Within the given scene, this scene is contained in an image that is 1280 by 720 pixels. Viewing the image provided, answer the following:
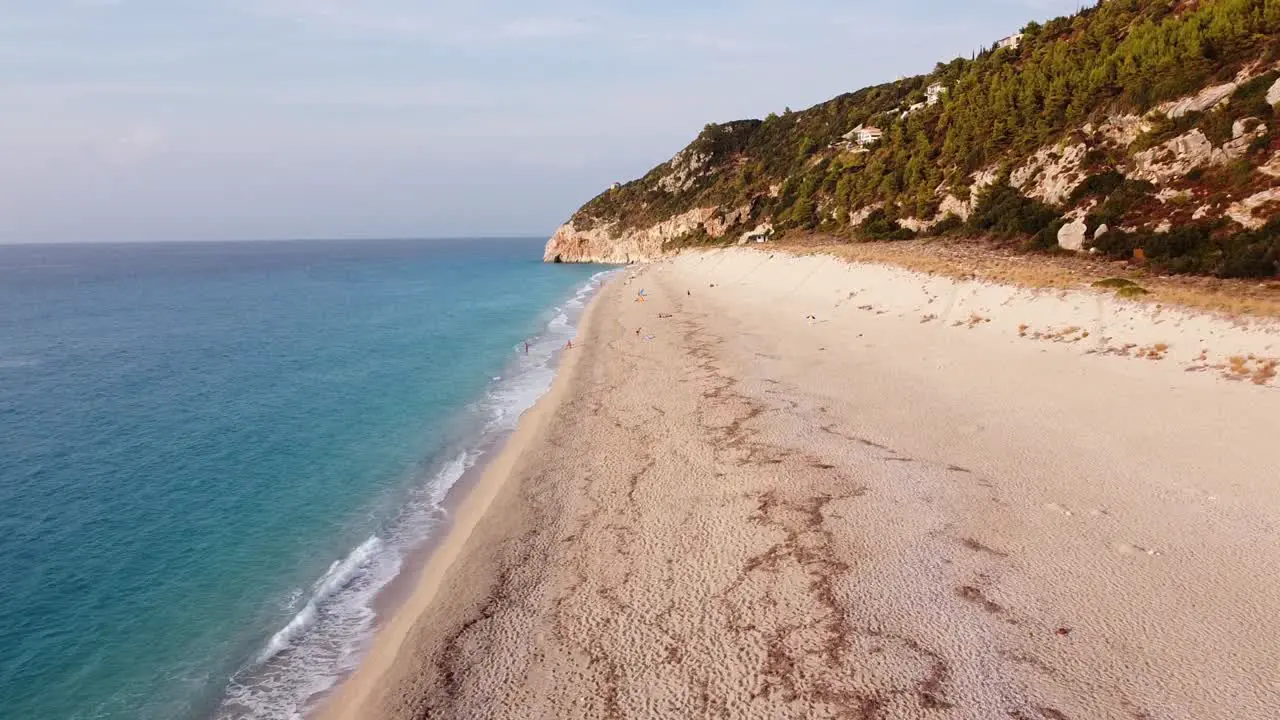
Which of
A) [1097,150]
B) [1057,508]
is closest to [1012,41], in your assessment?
[1097,150]

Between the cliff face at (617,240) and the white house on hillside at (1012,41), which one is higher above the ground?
the white house on hillside at (1012,41)

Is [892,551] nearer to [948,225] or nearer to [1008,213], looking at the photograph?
[1008,213]

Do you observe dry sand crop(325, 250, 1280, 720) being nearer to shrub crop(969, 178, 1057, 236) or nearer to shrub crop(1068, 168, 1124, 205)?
shrub crop(1068, 168, 1124, 205)

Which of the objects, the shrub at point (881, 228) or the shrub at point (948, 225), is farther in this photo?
the shrub at point (881, 228)

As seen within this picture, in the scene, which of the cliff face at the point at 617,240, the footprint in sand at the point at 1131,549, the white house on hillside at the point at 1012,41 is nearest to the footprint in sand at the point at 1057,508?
the footprint in sand at the point at 1131,549

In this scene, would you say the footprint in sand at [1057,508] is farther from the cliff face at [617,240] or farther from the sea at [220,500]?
the cliff face at [617,240]

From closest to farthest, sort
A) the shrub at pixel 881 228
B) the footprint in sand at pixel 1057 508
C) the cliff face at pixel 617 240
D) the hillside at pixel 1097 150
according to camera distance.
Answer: the footprint in sand at pixel 1057 508 → the hillside at pixel 1097 150 → the shrub at pixel 881 228 → the cliff face at pixel 617 240

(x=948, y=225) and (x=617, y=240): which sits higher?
(x=617, y=240)

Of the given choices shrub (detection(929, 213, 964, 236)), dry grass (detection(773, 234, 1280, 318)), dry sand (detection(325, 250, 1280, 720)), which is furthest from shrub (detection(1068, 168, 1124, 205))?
dry sand (detection(325, 250, 1280, 720))
